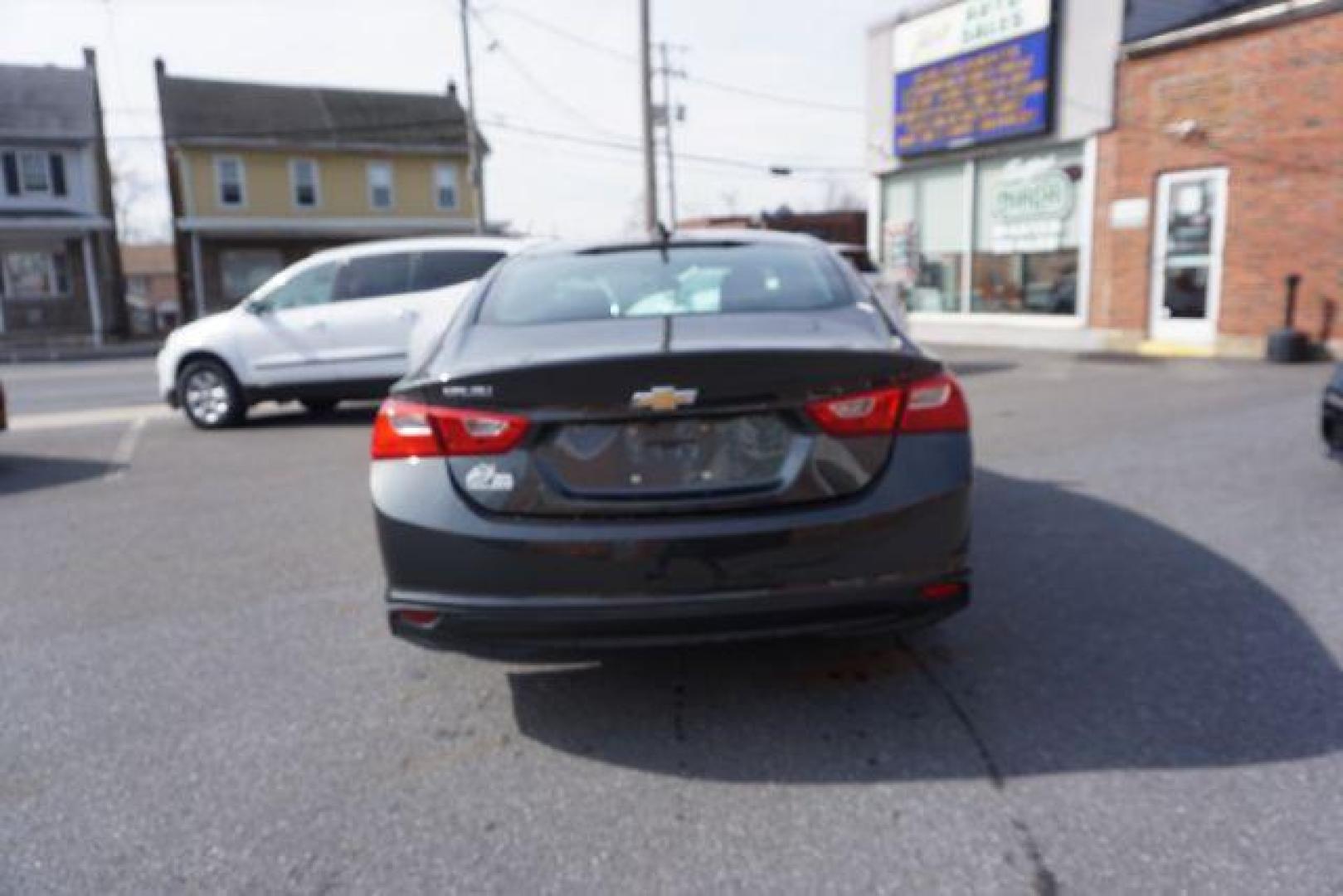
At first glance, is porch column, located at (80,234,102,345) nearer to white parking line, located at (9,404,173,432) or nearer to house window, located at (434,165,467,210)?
house window, located at (434,165,467,210)

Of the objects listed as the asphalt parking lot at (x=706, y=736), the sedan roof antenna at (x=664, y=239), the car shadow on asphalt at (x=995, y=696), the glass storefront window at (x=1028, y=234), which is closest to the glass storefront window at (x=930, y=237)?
the glass storefront window at (x=1028, y=234)

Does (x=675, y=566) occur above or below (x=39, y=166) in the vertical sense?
below

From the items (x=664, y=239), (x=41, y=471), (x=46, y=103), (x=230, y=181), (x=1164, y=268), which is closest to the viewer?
(x=664, y=239)

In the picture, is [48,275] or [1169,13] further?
[48,275]

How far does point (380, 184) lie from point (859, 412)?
3597cm

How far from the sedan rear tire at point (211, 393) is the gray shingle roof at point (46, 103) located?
91.8 ft

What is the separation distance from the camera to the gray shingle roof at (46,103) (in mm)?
32094

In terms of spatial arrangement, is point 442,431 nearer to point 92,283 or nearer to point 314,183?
point 92,283

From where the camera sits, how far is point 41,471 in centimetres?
785

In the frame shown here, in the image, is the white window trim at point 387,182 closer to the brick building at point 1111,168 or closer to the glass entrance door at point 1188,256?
the brick building at point 1111,168

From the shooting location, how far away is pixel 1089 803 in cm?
254

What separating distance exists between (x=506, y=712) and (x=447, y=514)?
80 centimetres

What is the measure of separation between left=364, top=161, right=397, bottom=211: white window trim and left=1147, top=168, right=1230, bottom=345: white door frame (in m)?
28.1

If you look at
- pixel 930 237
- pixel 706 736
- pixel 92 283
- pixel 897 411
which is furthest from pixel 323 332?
pixel 92 283
